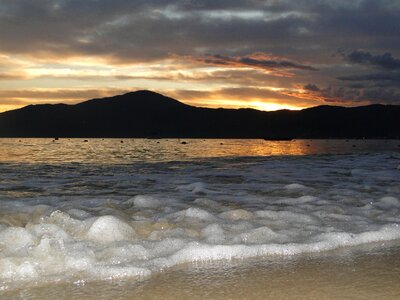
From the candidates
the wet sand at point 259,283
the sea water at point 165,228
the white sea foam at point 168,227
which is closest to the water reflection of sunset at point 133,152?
the sea water at point 165,228

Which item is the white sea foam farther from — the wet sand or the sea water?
the wet sand

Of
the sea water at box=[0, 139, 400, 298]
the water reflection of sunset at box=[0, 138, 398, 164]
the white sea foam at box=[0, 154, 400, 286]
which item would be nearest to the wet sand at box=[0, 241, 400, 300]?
the sea water at box=[0, 139, 400, 298]

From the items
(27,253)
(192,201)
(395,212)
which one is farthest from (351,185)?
(27,253)

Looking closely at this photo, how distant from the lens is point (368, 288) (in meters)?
4.92

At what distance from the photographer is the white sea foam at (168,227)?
18.9 feet

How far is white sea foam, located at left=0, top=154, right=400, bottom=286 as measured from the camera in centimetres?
576

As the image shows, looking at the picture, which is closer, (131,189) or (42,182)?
(131,189)

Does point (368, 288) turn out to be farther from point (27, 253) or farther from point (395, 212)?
point (395, 212)

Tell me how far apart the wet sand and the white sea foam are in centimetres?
34

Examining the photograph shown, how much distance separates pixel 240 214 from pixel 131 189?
601 centimetres

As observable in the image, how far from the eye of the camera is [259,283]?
5.11 meters

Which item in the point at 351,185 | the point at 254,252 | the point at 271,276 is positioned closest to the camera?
the point at 271,276

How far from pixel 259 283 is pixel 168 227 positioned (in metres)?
3.04

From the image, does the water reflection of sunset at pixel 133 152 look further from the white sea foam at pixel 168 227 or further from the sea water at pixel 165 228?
the white sea foam at pixel 168 227
